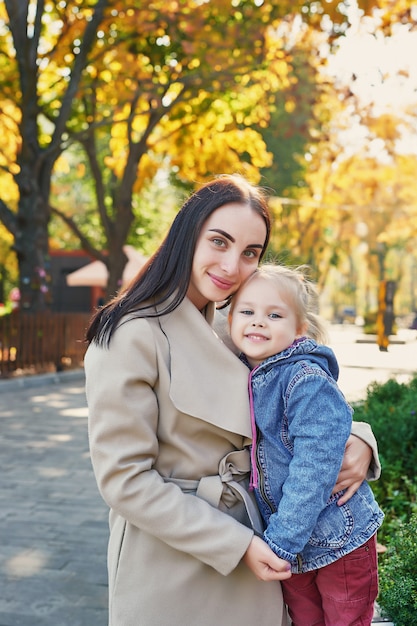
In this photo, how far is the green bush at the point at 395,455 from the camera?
5059mm

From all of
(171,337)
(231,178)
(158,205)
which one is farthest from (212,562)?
(158,205)

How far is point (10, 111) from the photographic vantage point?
18.4 metres

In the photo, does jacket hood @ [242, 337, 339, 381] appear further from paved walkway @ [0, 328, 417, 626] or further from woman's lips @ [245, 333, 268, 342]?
paved walkway @ [0, 328, 417, 626]

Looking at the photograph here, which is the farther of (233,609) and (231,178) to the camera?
(231,178)

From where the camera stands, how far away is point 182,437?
210cm

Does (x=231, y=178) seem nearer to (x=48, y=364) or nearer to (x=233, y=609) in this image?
(x=233, y=609)

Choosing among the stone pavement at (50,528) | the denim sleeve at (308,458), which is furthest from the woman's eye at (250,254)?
the stone pavement at (50,528)

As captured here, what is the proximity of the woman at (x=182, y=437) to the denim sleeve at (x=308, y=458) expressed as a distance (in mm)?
77

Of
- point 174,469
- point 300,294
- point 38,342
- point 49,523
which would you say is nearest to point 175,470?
point 174,469

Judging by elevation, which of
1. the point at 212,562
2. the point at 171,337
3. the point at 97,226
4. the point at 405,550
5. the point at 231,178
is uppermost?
the point at 97,226

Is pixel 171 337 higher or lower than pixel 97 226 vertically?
lower

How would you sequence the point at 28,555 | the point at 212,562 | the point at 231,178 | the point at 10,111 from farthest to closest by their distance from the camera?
the point at 10,111, the point at 28,555, the point at 231,178, the point at 212,562

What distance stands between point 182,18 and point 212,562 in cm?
1364

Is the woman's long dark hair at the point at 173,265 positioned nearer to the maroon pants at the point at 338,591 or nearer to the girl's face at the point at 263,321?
the girl's face at the point at 263,321
